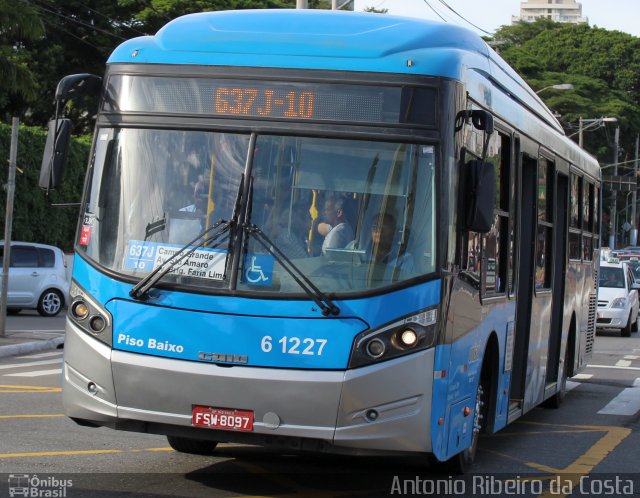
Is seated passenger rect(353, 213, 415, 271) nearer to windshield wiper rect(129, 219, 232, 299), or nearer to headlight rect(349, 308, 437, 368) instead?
headlight rect(349, 308, 437, 368)

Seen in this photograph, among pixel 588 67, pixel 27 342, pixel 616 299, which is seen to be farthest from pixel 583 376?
pixel 588 67

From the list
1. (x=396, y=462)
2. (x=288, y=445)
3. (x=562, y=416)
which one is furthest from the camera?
(x=562, y=416)

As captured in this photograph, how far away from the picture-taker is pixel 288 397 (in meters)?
7.01

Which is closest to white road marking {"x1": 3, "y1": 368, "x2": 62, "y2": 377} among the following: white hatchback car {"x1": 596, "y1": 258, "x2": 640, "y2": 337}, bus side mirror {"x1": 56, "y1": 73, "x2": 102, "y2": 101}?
bus side mirror {"x1": 56, "y1": 73, "x2": 102, "y2": 101}

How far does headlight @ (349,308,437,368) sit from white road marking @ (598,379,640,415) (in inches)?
261

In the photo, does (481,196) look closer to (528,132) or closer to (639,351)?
(528,132)

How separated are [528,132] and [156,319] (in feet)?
14.9

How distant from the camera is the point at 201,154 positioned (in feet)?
24.7

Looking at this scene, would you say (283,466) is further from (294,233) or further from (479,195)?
(479,195)

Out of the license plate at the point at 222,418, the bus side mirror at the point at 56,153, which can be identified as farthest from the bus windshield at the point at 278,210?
the license plate at the point at 222,418

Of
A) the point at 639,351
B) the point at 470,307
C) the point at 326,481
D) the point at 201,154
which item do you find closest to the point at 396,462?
the point at 326,481

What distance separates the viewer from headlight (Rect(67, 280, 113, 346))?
738 centimetres

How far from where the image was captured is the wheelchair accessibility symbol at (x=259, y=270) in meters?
7.21

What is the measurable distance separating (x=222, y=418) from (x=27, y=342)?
1257cm
